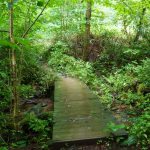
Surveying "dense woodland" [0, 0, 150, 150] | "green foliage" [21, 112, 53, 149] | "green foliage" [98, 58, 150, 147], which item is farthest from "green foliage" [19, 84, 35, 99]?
"green foliage" [21, 112, 53, 149]

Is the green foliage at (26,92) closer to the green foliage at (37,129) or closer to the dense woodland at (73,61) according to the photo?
the dense woodland at (73,61)

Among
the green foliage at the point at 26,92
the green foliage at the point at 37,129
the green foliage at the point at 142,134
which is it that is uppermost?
the green foliage at the point at 142,134

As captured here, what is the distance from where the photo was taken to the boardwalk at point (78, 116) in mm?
3621

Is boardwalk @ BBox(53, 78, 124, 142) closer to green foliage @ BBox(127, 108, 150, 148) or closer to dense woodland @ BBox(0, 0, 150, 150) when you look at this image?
dense woodland @ BBox(0, 0, 150, 150)

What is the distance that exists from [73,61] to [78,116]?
6.13 m

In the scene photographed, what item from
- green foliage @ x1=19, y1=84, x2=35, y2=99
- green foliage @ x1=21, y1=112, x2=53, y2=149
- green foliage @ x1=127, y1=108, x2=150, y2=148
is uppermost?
green foliage @ x1=127, y1=108, x2=150, y2=148

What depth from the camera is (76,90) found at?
643 centimetres

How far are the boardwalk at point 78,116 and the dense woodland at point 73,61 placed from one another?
257mm

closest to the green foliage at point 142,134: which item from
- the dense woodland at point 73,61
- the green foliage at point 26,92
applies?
the dense woodland at point 73,61

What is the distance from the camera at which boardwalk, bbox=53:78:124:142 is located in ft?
11.9

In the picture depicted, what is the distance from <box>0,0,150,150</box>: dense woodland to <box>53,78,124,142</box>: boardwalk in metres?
0.26

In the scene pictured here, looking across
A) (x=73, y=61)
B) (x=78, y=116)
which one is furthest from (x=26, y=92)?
(x=73, y=61)

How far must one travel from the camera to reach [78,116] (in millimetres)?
4363

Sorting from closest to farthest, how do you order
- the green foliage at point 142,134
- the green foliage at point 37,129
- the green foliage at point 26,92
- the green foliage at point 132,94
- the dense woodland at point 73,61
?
the green foliage at point 142,134, the green foliage at point 37,129, the dense woodland at point 73,61, the green foliage at point 132,94, the green foliage at point 26,92
